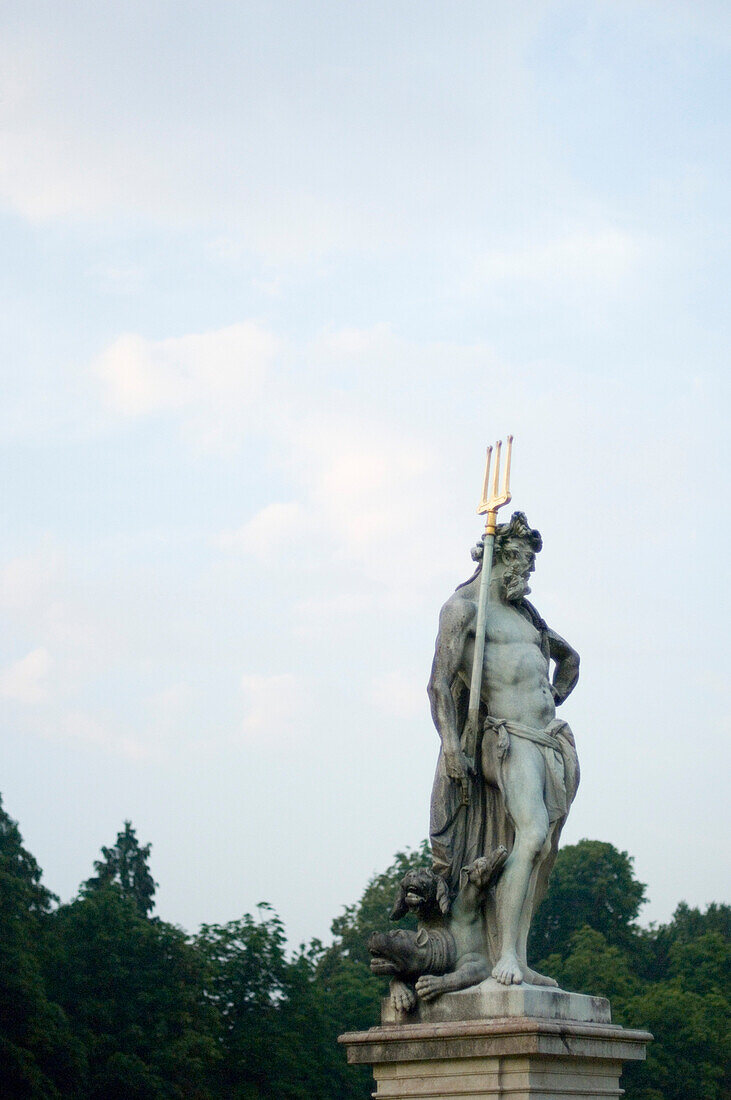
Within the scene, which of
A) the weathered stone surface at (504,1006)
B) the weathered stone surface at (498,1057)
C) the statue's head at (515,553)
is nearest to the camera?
the weathered stone surface at (498,1057)

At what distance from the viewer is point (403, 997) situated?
376 inches

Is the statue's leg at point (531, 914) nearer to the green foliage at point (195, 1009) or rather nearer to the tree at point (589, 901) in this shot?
the green foliage at point (195, 1009)

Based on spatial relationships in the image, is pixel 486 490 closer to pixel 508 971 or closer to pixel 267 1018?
pixel 508 971

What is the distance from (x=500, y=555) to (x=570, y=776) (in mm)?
1597

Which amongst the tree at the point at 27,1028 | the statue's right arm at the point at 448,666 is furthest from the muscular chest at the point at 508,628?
the tree at the point at 27,1028

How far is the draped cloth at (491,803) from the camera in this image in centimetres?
988

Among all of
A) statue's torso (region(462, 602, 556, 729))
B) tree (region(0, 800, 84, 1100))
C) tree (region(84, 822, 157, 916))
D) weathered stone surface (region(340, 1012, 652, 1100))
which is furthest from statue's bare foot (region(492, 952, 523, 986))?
tree (region(84, 822, 157, 916))

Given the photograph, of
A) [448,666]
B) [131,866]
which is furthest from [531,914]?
[131,866]

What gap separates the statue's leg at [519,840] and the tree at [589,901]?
4364 cm

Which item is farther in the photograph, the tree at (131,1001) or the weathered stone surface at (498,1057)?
the tree at (131,1001)

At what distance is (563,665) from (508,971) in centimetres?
231

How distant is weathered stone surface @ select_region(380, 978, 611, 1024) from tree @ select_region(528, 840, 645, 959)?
43669 millimetres

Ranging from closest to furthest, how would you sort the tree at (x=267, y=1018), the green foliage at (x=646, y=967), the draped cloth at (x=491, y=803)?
the draped cloth at (x=491, y=803) < the tree at (x=267, y=1018) < the green foliage at (x=646, y=967)

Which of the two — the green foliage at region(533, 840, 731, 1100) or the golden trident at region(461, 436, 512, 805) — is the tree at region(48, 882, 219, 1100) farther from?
the golden trident at region(461, 436, 512, 805)
